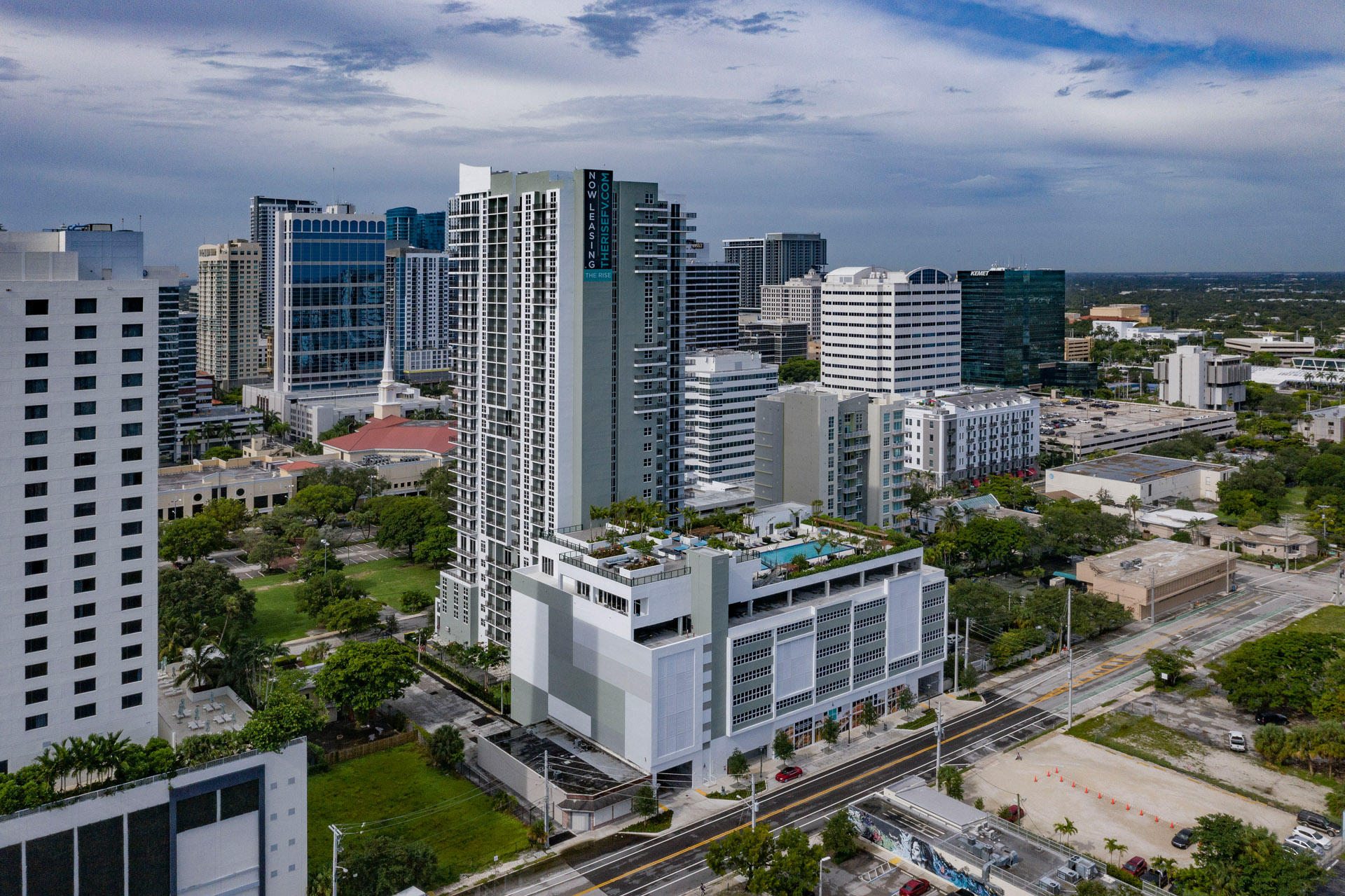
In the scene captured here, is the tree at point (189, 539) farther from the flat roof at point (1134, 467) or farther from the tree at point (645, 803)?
the flat roof at point (1134, 467)

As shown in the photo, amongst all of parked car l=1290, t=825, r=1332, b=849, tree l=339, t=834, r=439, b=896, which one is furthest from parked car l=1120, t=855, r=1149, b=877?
tree l=339, t=834, r=439, b=896

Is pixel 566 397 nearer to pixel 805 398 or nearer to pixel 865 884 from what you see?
pixel 805 398

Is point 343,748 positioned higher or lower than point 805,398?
lower

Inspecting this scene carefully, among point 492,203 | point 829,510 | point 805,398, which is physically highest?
point 492,203

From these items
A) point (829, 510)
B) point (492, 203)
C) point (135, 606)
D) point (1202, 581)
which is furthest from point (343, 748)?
point (1202, 581)

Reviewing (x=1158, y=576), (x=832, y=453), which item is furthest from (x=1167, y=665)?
(x=832, y=453)

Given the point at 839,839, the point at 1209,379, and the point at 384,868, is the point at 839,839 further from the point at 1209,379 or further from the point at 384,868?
the point at 1209,379

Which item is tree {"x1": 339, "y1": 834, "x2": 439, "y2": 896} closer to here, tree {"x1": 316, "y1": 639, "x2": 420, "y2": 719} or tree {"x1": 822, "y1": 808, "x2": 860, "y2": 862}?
tree {"x1": 316, "y1": 639, "x2": 420, "y2": 719}
